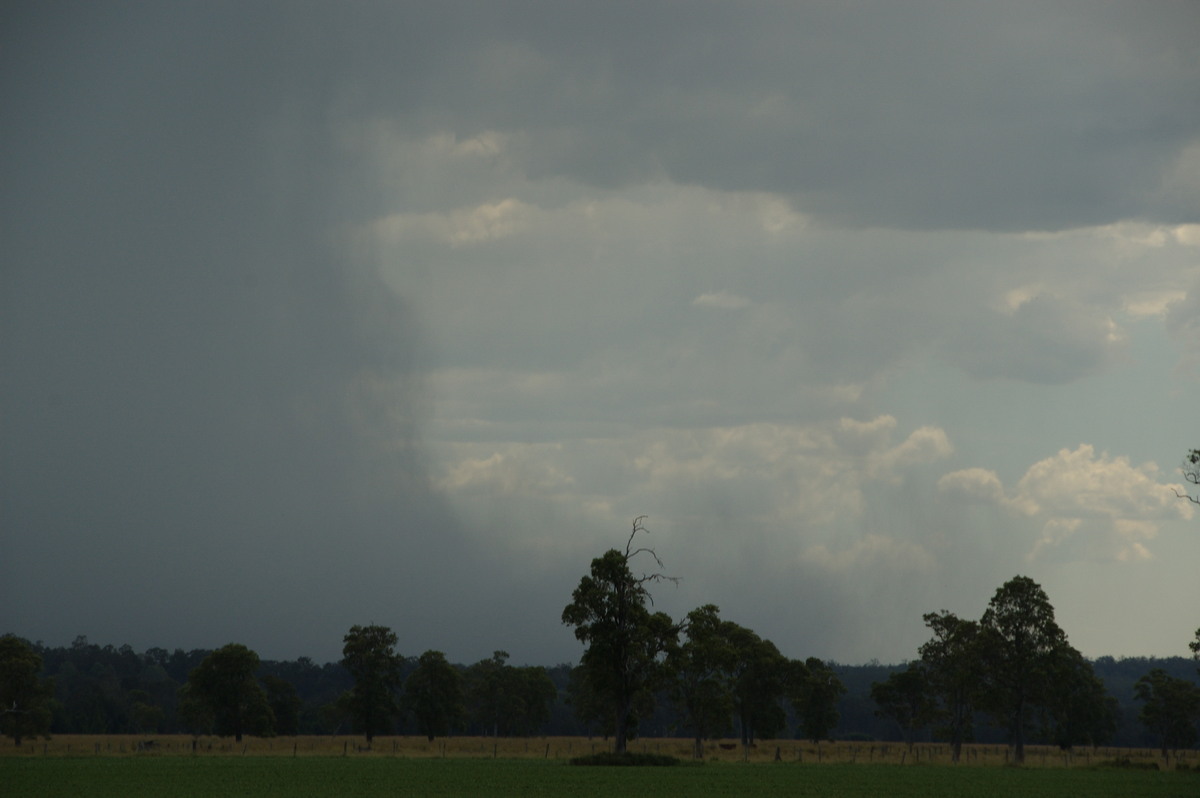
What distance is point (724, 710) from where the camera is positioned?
8550 cm

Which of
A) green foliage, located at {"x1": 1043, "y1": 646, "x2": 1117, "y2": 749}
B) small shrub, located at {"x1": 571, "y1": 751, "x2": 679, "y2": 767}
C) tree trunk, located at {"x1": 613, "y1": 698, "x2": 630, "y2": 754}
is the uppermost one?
tree trunk, located at {"x1": 613, "y1": 698, "x2": 630, "y2": 754}

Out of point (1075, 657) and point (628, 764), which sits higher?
point (1075, 657)

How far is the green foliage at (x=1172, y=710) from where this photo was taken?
127 m

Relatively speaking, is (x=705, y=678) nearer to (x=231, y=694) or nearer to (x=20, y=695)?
(x=231, y=694)

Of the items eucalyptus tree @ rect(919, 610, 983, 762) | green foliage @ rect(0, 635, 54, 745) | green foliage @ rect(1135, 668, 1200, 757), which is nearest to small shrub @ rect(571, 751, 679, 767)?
eucalyptus tree @ rect(919, 610, 983, 762)

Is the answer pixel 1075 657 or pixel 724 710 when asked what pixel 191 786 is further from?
pixel 1075 657

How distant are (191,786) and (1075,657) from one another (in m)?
77.3

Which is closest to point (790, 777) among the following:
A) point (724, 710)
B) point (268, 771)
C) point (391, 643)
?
point (724, 710)

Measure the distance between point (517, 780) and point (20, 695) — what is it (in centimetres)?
7016

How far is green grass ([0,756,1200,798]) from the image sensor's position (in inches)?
2061

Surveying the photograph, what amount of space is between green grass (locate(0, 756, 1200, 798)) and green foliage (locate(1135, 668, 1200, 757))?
2353 inches

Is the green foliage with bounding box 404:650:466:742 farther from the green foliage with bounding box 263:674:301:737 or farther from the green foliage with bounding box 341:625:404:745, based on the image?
the green foliage with bounding box 263:674:301:737

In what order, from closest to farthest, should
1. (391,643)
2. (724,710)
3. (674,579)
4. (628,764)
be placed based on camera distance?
(628,764)
(674,579)
(724,710)
(391,643)

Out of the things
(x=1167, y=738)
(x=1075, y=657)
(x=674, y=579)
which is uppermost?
(x=674, y=579)
